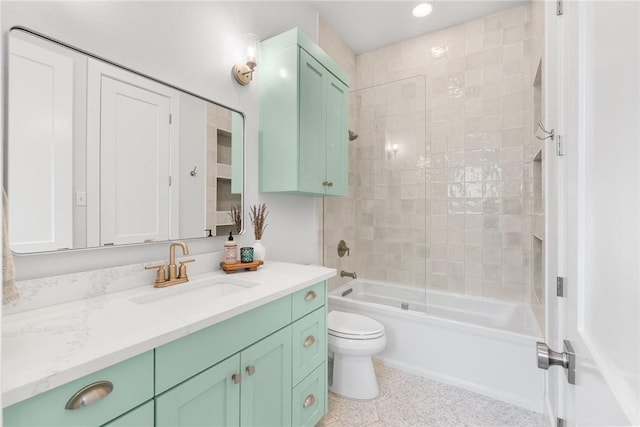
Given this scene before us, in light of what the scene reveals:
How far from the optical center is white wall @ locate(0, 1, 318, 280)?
3.57ft

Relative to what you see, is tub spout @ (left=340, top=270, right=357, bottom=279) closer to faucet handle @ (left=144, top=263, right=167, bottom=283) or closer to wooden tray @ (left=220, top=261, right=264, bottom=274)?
wooden tray @ (left=220, top=261, right=264, bottom=274)

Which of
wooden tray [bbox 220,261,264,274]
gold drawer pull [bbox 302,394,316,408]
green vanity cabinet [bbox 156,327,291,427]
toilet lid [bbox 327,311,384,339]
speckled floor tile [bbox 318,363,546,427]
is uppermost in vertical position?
wooden tray [bbox 220,261,264,274]

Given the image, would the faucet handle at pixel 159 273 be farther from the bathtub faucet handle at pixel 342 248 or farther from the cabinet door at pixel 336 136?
the bathtub faucet handle at pixel 342 248

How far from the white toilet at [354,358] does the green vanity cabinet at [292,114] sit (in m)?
0.98

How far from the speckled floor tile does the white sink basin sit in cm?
96

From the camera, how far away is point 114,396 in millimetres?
741

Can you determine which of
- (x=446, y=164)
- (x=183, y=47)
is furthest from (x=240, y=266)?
(x=446, y=164)

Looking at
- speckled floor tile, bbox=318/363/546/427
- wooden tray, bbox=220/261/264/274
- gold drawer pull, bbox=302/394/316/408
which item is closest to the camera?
gold drawer pull, bbox=302/394/316/408

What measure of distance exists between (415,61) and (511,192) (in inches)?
61.8

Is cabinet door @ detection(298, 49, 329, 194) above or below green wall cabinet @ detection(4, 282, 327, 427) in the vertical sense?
above

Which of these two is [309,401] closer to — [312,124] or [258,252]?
[258,252]

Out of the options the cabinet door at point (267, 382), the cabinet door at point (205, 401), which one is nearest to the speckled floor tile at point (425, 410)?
the cabinet door at point (267, 382)

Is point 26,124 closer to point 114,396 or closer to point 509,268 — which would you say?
point 114,396

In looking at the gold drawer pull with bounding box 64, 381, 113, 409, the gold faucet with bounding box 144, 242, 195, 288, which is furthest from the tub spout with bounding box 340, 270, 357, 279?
the gold drawer pull with bounding box 64, 381, 113, 409
